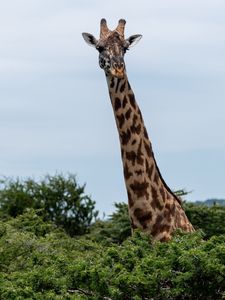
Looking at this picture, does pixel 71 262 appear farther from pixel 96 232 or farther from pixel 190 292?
pixel 96 232

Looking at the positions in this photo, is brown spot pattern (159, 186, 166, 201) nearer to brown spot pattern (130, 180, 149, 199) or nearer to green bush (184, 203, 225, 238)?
brown spot pattern (130, 180, 149, 199)

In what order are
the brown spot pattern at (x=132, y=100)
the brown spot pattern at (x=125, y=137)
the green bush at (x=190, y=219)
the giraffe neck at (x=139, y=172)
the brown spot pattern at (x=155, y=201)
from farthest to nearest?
the green bush at (x=190, y=219) → the brown spot pattern at (x=132, y=100) → the brown spot pattern at (x=125, y=137) → the brown spot pattern at (x=155, y=201) → the giraffe neck at (x=139, y=172)

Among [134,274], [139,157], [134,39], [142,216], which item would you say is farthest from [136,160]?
[134,274]

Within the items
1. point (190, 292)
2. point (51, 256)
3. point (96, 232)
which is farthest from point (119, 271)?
point (96, 232)

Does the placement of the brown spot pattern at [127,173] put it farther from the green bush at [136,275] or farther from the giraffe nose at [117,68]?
the green bush at [136,275]

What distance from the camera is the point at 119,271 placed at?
1029 cm

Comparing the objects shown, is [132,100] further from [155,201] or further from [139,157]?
[155,201]

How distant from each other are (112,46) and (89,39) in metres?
1.01

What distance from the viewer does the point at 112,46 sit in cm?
1434

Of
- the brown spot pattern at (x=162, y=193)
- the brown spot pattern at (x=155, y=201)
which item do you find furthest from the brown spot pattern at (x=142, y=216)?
the brown spot pattern at (x=162, y=193)

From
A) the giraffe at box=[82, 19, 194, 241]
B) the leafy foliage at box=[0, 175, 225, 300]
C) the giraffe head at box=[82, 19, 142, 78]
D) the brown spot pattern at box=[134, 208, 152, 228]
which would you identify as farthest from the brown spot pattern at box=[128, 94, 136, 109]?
the leafy foliage at box=[0, 175, 225, 300]

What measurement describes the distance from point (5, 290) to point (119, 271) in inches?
41.8

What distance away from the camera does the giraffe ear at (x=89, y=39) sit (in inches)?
599

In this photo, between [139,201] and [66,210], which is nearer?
[139,201]
